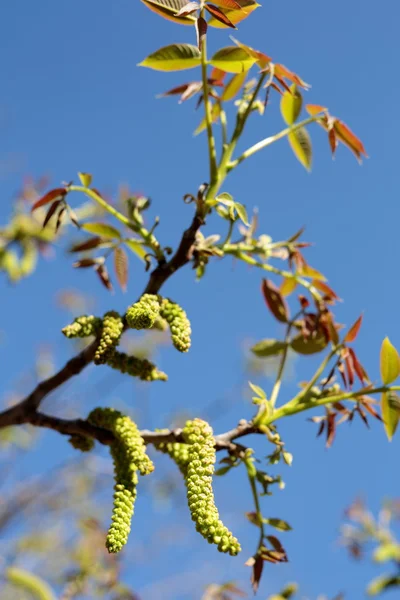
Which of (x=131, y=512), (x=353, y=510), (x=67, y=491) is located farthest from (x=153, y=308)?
(x=67, y=491)

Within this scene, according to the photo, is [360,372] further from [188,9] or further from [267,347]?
[188,9]

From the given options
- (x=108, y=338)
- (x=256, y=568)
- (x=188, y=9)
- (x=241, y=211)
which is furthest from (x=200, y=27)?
(x=256, y=568)

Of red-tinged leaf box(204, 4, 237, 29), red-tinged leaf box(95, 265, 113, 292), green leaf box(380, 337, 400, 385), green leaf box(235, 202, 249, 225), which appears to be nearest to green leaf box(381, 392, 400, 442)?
green leaf box(380, 337, 400, 385)

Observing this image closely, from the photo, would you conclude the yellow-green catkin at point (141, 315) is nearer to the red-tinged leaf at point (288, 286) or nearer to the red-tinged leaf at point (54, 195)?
the red-tinged leaf at point (54, 195)

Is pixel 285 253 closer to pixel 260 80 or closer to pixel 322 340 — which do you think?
pixel 322 340

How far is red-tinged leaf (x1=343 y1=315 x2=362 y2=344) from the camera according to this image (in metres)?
1.87

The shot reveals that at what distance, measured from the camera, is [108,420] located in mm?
1682

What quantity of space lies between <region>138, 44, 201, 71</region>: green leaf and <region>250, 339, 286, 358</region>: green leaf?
0.98 meters

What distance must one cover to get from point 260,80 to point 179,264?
0.74 metres

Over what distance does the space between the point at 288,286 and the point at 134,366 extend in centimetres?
79

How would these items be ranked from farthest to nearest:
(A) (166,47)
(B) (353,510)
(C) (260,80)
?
1. (B) (353,510)
2. (C) (260,80)
3. (A) (166,47)

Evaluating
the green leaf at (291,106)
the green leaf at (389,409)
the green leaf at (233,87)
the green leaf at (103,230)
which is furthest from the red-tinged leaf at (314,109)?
the green leaf at (389,409)

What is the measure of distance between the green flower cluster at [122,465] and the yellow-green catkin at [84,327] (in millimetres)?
244

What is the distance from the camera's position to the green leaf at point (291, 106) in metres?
2.16
